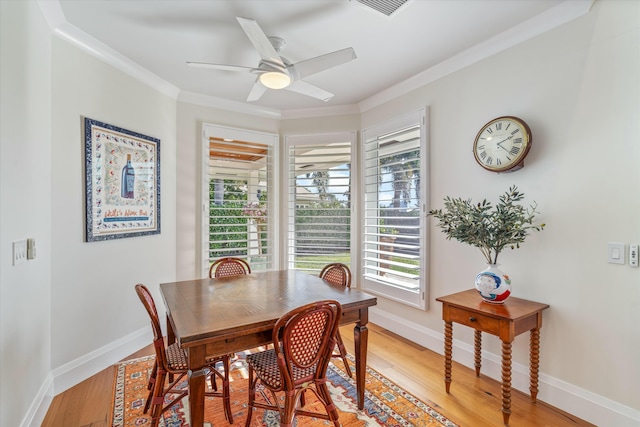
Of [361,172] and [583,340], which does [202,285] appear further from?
[583,340]

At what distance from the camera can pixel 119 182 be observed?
2857 millimetres

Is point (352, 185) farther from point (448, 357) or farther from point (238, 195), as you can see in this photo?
point (448, 357)

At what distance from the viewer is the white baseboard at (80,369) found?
1972 mm

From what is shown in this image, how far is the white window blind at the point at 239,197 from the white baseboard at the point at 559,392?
7.58 feet

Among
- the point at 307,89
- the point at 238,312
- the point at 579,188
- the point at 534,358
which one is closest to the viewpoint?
the point at 238,312

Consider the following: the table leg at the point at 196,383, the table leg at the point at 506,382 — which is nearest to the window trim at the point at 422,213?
the table leg at the point at 506,382

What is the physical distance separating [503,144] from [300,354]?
2107 mm

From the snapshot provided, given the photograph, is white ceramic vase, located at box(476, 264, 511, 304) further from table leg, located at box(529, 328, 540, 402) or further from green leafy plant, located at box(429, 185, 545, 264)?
table leg, located at box(529, 328, 540, 402)

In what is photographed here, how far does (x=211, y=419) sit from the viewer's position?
2016 millimetres

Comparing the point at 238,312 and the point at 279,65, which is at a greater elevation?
the point at 279,65

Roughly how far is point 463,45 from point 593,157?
1322 millimetres

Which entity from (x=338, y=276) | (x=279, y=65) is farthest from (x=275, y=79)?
(x=338, y=276)

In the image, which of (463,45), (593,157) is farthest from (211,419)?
(463,45)

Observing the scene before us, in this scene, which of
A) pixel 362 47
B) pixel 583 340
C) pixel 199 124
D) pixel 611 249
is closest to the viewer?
pixel 611 249
